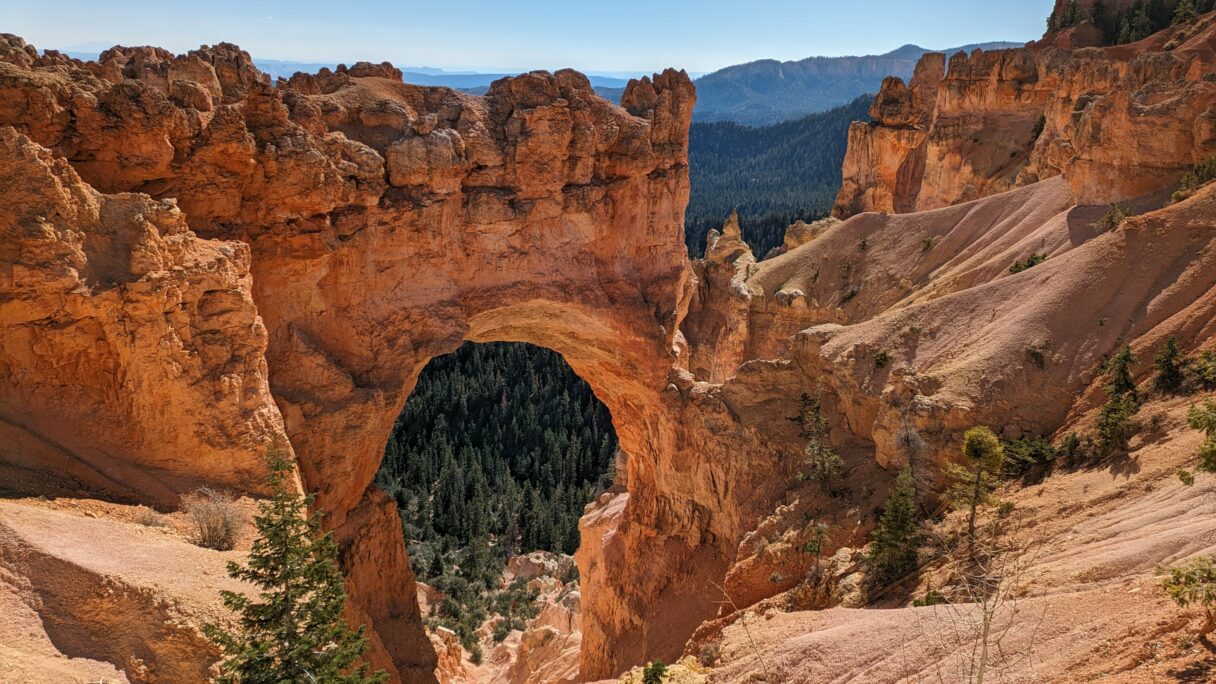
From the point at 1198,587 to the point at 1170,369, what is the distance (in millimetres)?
9199

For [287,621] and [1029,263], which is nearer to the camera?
[287,621]

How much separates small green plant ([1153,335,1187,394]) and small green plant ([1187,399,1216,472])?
356 centimetres

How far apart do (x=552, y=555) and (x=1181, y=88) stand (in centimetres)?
3703

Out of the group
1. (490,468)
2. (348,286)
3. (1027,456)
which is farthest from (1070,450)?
(490,468)

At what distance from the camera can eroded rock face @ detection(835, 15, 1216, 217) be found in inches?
938

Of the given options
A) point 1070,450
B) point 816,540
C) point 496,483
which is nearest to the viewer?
point 1070,450

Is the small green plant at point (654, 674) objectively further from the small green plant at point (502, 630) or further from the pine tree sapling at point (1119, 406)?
the small green plant at point (502, 630)

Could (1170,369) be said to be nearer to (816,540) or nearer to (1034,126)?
(816,540)

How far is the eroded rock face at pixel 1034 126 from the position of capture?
78.2 feet

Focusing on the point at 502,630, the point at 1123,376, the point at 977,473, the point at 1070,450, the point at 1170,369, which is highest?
the point at 1170,369

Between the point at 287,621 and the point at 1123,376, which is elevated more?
the point at 1123,376

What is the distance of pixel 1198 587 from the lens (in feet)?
26.3

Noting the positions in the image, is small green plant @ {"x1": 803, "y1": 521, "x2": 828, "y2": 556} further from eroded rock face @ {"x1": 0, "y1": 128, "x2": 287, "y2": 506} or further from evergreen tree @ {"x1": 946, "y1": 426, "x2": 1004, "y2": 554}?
eroded rock face @ {"x1": 0, "y1": 128, "x2": 287, "y2": 506}

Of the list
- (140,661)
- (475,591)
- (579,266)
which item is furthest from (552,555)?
(140,661)
